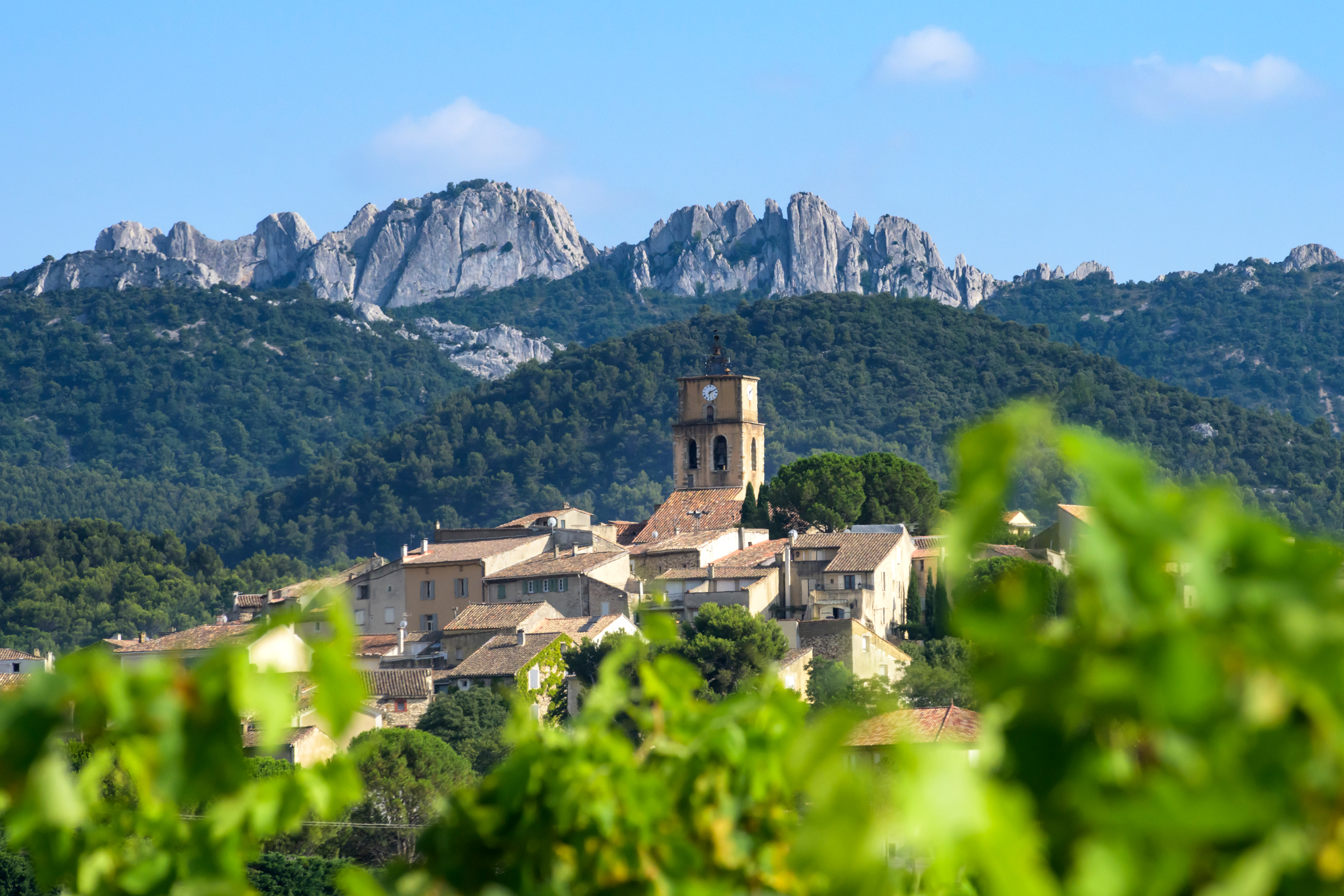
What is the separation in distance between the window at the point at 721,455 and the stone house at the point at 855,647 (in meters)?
23.8

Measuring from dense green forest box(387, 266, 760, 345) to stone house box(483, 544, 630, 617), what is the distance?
125218 mm

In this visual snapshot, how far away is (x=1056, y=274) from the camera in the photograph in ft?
628

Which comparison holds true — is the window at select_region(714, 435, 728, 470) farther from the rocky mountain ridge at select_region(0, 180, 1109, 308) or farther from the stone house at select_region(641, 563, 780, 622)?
the rocky mountain ridge at select_region(0, 180, 1109, 308)

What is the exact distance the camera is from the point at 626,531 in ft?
216

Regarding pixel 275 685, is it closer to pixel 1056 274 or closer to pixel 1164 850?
pixel 1164 850

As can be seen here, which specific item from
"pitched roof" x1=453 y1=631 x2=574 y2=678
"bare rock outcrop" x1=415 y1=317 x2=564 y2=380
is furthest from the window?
"bare rock outcrop" x1=415 y1=317 x2=564 y2=380

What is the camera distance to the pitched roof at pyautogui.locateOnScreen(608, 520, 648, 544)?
63.8m

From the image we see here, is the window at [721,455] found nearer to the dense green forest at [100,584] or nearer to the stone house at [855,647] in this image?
the stone house at [855,647]

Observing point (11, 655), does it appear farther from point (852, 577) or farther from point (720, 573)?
point (852, 577)

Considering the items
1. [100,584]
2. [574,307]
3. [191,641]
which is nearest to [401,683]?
[191,641]

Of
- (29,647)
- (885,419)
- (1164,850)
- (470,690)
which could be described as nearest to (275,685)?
(1164,850)

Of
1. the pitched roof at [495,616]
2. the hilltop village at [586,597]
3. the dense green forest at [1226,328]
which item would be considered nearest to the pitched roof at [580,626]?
the hilltop village at [586,597]

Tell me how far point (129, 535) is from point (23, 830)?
302 ft

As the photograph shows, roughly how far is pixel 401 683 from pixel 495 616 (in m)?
4.77
